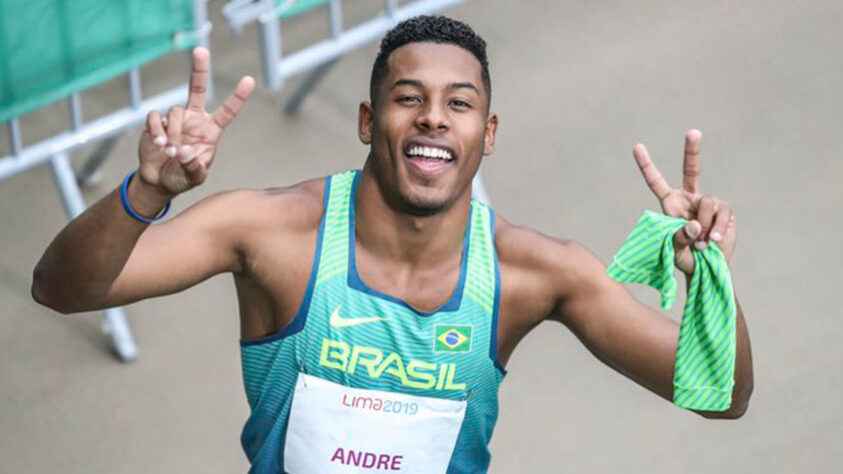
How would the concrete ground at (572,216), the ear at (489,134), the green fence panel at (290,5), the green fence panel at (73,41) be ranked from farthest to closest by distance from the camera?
the green fence panel at (290,5) → the concrete ground at (572,216) → the green fence panel at (73,41) → the ear at (489,134)

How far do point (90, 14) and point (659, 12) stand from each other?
7.81 feet

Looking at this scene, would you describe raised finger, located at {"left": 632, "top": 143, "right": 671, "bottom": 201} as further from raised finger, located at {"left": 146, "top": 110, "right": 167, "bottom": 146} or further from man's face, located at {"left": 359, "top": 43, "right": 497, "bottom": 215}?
raised finger, located at {"left": 146, "top": 110, "right": 167, "bottom": 146}

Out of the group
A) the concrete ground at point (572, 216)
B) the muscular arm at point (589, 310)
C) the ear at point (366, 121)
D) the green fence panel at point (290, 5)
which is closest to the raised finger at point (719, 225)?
the muscular arm at point (589, 310)

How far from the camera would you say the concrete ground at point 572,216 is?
4.91 metres

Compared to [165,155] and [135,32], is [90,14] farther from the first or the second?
[165,155]

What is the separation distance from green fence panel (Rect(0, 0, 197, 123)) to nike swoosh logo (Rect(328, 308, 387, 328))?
174 centimetres

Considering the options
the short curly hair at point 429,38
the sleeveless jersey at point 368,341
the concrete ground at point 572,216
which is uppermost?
the short curly hair at point 429,38

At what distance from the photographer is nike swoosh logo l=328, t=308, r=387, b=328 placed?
11.0ft

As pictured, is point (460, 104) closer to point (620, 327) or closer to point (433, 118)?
point (433, 118)

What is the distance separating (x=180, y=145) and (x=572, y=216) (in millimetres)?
2720

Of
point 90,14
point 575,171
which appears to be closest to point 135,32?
point 90,14

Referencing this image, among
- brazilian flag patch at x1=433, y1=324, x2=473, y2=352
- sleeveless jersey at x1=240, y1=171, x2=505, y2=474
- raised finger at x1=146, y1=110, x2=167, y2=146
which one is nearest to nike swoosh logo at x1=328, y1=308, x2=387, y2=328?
sleeveless jersey at x1=240, y1=171, x2=505, y2=474

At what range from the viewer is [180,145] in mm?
2996

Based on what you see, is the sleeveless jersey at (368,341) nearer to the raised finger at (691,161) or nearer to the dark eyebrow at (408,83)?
the dark eyebrow at (408,83)
